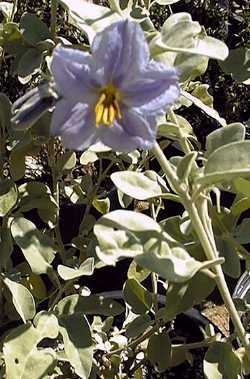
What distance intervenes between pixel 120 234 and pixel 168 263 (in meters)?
0.06

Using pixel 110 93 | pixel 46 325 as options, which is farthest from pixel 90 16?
pixel 46 325

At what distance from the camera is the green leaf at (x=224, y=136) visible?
1.08 meters

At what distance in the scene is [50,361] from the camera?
3.85 ft

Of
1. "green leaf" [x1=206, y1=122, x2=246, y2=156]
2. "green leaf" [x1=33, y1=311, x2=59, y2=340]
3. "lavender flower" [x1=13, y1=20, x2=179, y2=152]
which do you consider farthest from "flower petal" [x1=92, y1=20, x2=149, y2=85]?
"green leaf" [x1=33, y1=311, x2=59, y2=340]

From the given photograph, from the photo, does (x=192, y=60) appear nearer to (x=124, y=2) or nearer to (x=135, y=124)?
(x=135, y=124)

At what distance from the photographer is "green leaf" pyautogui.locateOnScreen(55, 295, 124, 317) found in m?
1.26

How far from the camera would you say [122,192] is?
1.30 m

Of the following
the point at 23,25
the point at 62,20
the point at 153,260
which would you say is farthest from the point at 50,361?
the point at 62,20

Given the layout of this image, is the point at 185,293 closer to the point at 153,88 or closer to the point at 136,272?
the point at 136,272

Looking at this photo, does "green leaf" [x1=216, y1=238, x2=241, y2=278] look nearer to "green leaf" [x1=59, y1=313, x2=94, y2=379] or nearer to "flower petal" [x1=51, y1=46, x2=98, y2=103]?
"green leaf" [x1=59, y1=313, x2=94, y2=379]

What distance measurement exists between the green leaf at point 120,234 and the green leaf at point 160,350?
47 cm

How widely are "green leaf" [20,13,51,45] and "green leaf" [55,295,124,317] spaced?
0.40 metres

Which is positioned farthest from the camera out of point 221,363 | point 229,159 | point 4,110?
point 4,110

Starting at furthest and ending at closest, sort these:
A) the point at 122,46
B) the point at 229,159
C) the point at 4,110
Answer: the point at 4,110
the point at 229,159
the point at 122,46
